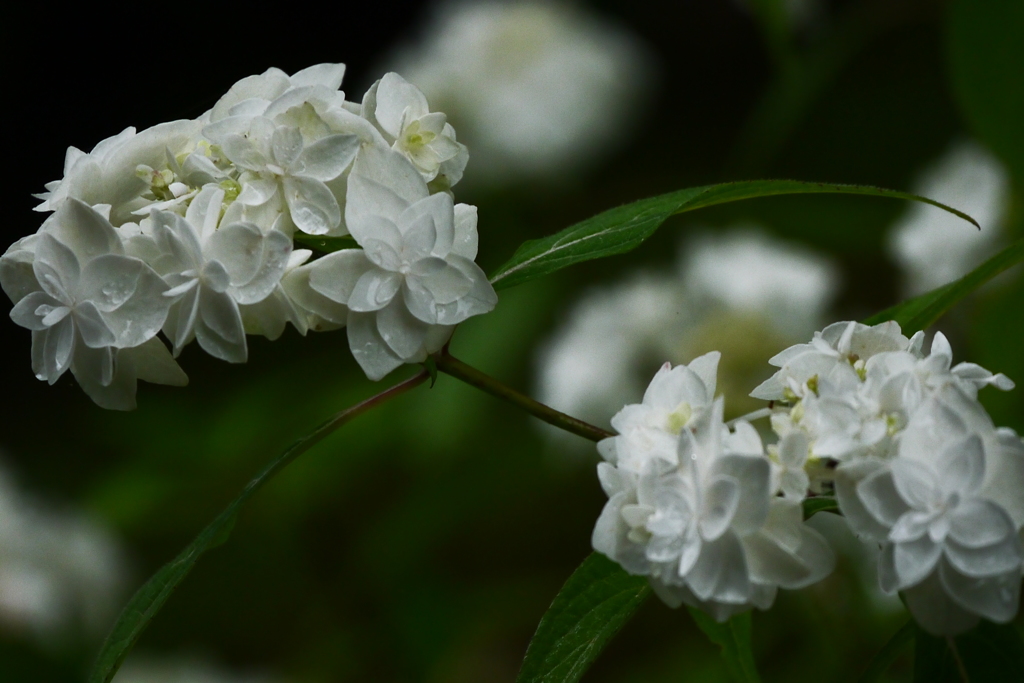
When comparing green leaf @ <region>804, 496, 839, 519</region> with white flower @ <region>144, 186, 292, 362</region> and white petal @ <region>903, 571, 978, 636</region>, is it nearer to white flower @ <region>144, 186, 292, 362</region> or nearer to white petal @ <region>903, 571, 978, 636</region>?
white petal @ <region>903, 571, 978, 636</region>

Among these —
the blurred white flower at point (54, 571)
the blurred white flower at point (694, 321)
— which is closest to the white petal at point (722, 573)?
the blurred white flower at point (694, 321)

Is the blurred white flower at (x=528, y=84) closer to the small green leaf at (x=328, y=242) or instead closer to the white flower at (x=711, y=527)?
the small green leaf at (x=328, y=242)

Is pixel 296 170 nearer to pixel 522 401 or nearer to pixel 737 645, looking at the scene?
pixel 522 401

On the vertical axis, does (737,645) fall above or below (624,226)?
below

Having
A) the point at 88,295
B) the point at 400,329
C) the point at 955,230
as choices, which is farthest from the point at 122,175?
the point at 955,230

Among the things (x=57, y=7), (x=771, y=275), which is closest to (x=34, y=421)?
(x=57, y=7)

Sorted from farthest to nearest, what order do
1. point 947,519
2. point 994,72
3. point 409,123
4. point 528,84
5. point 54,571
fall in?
1. point 528,84
2. point 54,571
3. point 994,72
4. point 409,123
5. point 947,519

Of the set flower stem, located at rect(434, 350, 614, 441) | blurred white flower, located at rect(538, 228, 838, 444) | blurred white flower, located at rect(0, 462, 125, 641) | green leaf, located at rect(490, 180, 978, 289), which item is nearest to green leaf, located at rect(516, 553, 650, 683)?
flower stem, located at rect(434, 350, 614, 441)
